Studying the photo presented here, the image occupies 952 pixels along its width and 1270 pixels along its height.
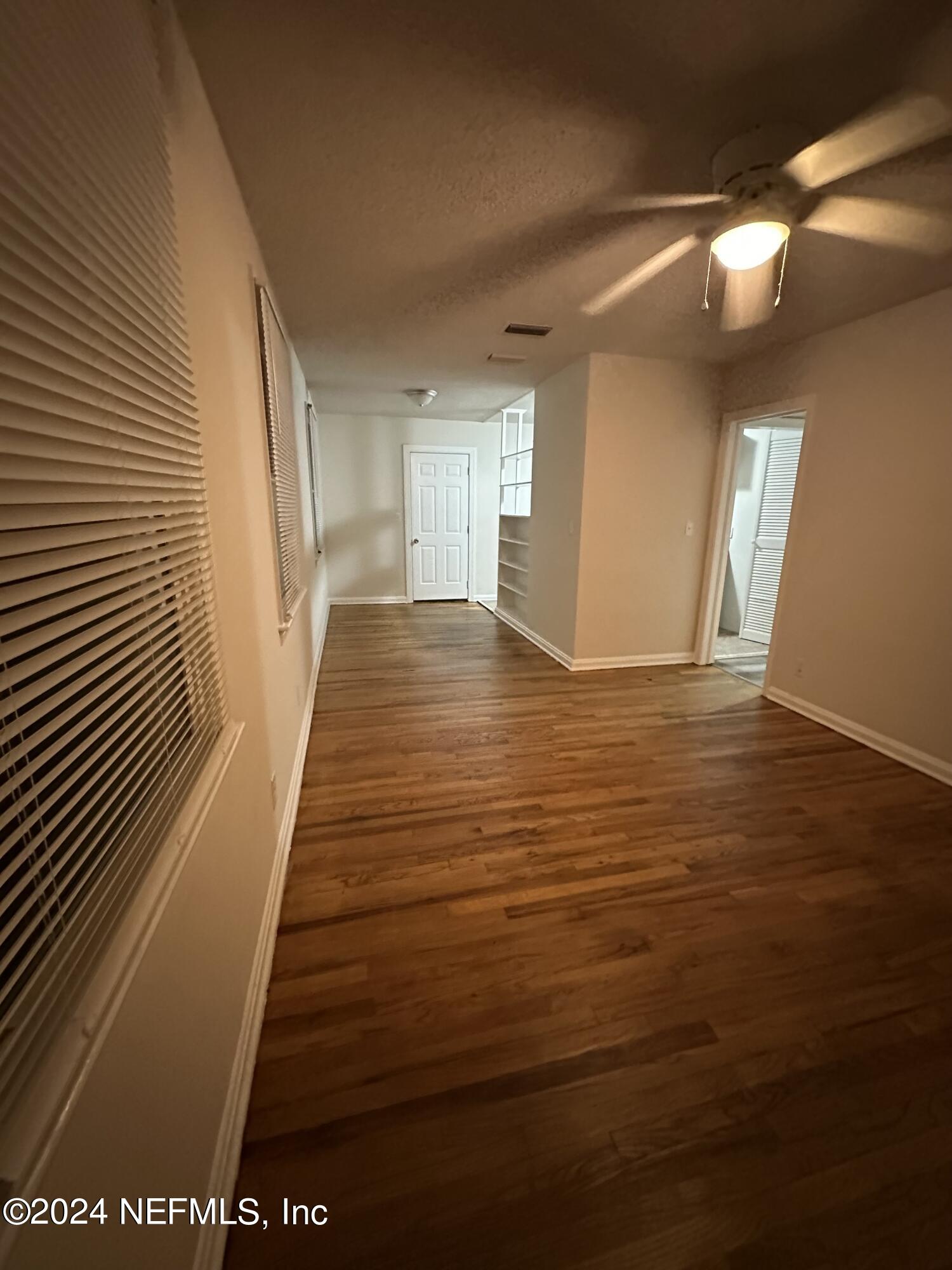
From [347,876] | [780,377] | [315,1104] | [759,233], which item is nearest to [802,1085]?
[315,1104]

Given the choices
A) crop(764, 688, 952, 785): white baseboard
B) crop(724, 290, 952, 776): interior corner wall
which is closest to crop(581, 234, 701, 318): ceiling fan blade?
crop(724, 290, 952, 776): interior corner wall

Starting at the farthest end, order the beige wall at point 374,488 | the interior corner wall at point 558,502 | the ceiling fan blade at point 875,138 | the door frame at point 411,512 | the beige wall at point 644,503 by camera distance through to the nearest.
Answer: the door frame at point 411,512
the beige wall at point 374,488
the interior corner wall at point 558,502
the beige wall at point 644,503
the ceiling fan blade at point 875,138

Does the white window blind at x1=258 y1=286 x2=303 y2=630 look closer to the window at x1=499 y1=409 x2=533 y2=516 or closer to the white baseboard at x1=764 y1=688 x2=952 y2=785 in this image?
the window at x1=499 y1=409 x2=533 y2=516

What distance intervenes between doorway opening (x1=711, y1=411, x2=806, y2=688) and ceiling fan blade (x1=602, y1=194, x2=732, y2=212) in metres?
2.96

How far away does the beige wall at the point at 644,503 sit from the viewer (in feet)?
12.1

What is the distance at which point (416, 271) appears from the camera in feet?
7.55

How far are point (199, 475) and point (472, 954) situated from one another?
156 centimetres

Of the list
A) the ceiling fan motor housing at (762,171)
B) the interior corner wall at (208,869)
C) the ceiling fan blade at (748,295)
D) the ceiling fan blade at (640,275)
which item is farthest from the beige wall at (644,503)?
the interior corner wall at (208,869)

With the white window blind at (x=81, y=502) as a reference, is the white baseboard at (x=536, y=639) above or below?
below

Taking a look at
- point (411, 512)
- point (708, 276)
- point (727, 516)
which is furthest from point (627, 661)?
point (411, 512)

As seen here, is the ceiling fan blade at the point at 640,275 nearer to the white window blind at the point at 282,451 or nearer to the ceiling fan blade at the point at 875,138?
the ceiling fan blade at the point at 875,138

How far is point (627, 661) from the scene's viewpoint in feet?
13.8

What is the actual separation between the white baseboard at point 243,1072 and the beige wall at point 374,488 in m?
4.76

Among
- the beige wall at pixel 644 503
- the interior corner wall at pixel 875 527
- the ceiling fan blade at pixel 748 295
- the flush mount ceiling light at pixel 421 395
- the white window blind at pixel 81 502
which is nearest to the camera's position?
the white window blind at pixel 81 502
